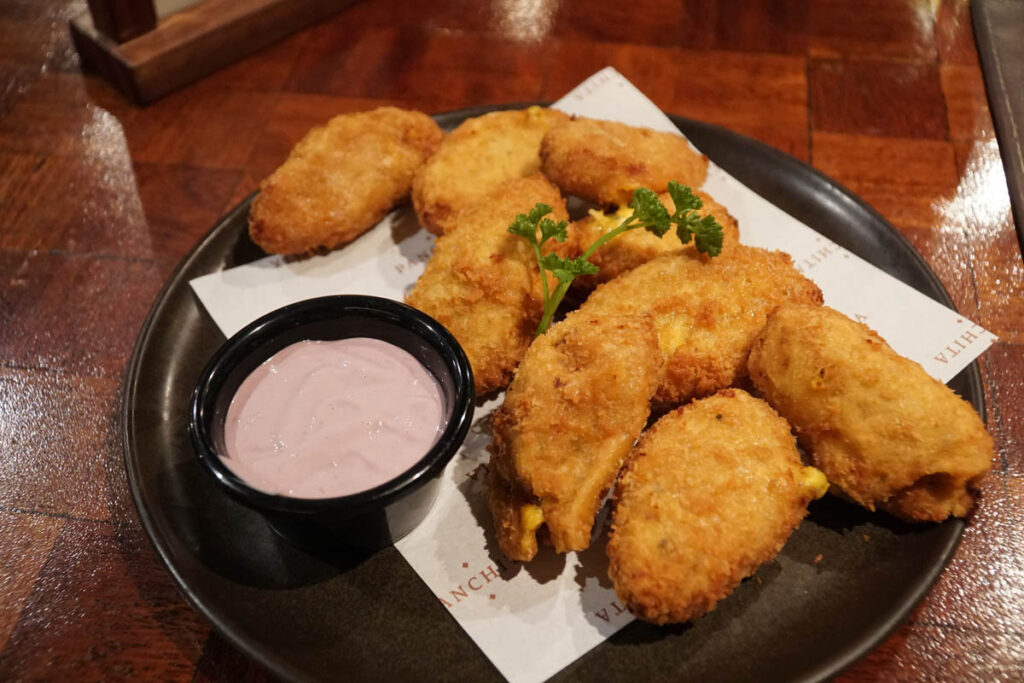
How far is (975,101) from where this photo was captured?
10.8ft

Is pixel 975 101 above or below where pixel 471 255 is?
below

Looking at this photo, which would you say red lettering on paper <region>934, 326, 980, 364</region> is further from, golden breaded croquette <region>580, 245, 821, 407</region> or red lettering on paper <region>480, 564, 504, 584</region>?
red lettering on paper <region>480, 564, 504, 584</region>

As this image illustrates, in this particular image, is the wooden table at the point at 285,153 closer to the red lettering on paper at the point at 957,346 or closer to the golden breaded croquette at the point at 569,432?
the red lettering on paper at the point at 957,346

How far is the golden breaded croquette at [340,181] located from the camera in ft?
8.07

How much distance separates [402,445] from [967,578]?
134 centimetres

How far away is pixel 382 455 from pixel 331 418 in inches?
5.7

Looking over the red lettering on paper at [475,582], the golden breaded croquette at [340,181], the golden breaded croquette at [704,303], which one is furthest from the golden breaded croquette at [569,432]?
the golden breaded croquette at [340,181]

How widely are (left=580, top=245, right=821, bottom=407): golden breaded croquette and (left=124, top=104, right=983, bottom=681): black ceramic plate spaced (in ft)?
1.33

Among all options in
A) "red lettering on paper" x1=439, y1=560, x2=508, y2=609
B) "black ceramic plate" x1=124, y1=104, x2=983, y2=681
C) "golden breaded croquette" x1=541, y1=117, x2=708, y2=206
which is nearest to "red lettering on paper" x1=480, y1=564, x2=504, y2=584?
"red lettering on paper" x1=439, y1=560, x2=508, y2=609

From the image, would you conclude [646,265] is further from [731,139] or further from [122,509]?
[122,509]

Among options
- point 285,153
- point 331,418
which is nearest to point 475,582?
point 331,418

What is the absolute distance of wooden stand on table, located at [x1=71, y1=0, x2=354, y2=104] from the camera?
324 centimetres

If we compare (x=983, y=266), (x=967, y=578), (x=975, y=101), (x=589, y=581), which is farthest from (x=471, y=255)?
(x=975, y=101)

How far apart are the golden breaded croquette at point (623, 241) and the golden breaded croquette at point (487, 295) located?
20cm
